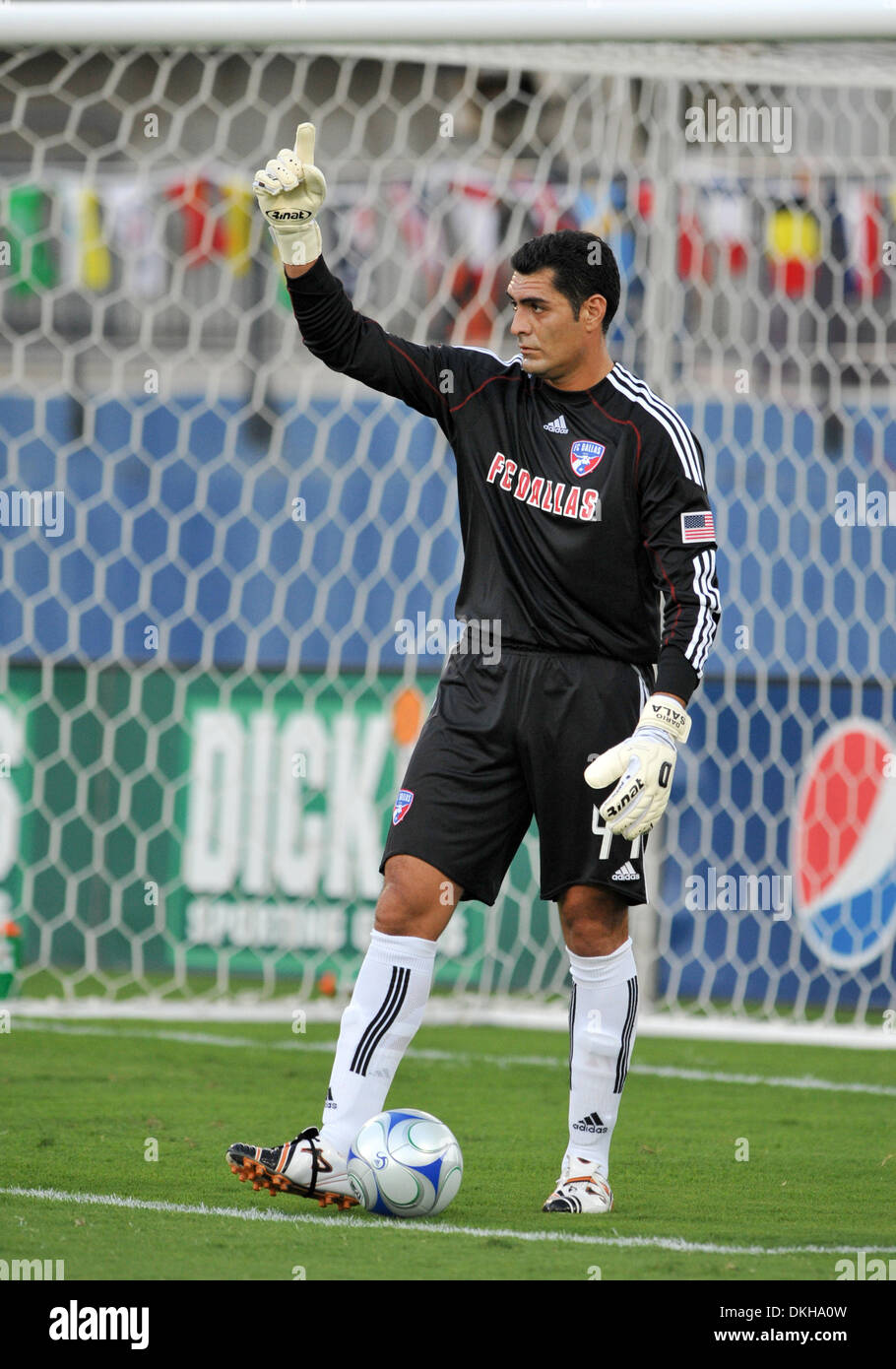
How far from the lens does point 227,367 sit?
1002 cm

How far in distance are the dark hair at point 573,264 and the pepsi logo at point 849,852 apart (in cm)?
420

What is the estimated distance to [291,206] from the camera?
405 cm

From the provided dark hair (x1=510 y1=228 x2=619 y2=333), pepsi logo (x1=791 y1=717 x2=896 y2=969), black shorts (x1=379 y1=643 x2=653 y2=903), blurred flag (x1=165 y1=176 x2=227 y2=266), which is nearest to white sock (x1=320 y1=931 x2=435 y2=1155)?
black shorts (x1=379 y1=643 x2=653 y2=903)

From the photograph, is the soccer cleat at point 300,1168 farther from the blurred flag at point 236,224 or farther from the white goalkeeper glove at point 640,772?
the blurred flag at point 236,224

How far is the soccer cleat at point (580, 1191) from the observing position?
13.0 ft

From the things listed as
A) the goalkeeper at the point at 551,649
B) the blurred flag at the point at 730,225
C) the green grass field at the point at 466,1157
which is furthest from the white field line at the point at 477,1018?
the blurred flag at the point at 730,225

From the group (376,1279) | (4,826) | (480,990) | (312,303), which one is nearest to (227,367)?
(4,826)

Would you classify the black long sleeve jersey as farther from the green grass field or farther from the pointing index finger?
the green grass field

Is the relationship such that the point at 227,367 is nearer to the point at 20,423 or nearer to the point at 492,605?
the point at 20,423

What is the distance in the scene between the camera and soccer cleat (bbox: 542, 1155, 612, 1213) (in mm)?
3963

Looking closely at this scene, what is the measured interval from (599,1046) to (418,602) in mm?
4490

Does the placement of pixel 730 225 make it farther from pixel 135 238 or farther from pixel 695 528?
pixel 695 528

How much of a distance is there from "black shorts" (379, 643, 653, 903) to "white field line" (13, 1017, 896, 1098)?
→ 2314 mm

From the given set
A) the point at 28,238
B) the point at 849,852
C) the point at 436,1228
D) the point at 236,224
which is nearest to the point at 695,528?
the point at 436,1228
